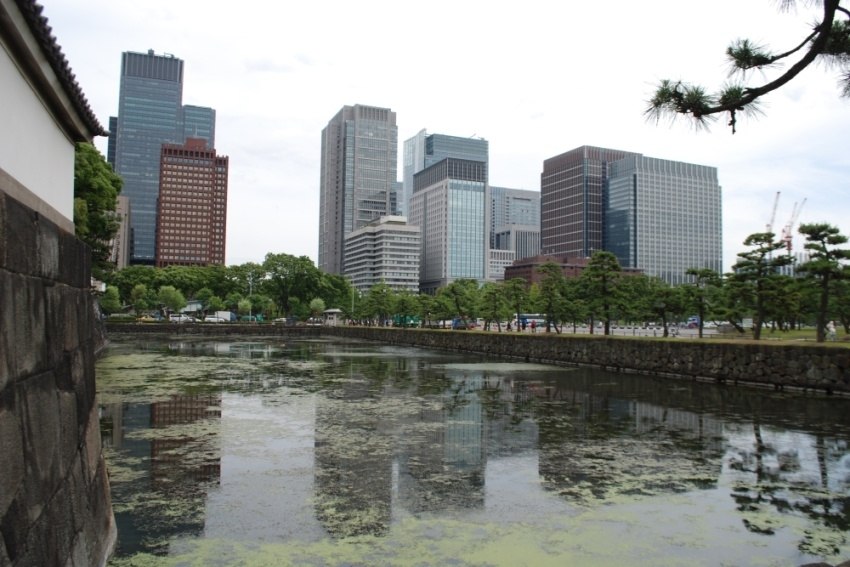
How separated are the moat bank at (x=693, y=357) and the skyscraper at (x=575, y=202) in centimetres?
10336

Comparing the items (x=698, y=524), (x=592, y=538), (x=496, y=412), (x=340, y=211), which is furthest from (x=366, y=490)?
(x=340, y=211)

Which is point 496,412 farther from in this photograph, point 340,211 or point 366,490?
point 340,211

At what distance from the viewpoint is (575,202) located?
5295 inches

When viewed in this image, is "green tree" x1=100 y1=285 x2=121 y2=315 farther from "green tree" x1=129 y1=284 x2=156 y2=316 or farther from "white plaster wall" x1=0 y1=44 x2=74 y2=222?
"white plaster wall" x1=0 y1=44 x2=74 y2=222

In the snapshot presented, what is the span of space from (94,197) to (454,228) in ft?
434

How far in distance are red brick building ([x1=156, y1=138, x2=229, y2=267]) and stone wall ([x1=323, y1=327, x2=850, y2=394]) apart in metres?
119

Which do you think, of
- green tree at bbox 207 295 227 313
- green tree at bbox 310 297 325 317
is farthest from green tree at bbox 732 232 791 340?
green tree at bbox 207 295 227 313

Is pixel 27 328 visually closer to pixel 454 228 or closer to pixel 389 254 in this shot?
pixel 389 254

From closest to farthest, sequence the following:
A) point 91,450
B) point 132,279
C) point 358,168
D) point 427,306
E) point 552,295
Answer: point 91,450 → point 552,295 → point 427,306 → point 132,279 → point 358,168

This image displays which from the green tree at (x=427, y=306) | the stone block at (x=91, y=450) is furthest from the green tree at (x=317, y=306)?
the stone block at (x=91, y=450)

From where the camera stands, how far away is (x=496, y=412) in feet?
40.5

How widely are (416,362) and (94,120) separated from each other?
20.9 meters

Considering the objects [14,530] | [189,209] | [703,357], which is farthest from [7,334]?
[189,209]

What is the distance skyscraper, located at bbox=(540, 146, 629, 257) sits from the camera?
133375 mm
